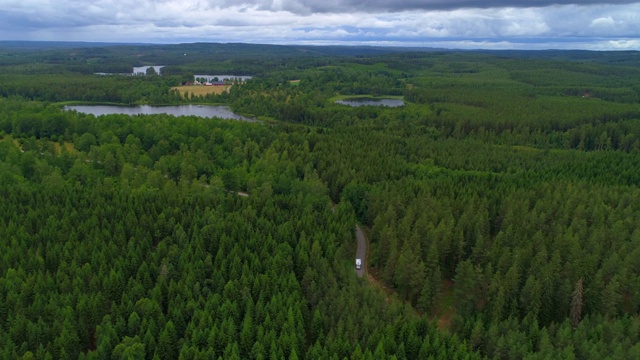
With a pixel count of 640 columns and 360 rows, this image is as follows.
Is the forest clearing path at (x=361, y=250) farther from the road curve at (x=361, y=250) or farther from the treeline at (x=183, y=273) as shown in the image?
the treeline at (x=183, y=273)

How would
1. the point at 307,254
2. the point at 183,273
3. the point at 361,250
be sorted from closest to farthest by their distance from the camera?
the point at 183,273
the point at 307,254
the point at 361,250

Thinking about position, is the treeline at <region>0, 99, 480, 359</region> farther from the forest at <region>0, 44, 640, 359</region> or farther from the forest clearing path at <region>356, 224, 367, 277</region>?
the forest clearing path at <region>356, 224, 367, 277</region>

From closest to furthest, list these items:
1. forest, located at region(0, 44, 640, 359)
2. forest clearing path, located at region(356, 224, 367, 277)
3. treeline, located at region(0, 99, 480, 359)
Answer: treeline, located at region(0, 99, 480, 359)
forest, located at region(0, 44, 640, 359)
forest clearing path, located at region(356, 224, 367, 277)

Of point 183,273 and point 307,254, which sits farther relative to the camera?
point 307,254

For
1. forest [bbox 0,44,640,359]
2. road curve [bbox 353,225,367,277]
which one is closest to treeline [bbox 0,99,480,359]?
forest [bbox 0,44,640,359]

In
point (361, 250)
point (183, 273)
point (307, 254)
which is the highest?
point (183, 273)

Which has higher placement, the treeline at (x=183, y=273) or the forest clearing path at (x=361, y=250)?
the treeline at (x=183, y=273)

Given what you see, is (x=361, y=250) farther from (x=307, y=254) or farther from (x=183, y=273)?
(x=183, y=273)

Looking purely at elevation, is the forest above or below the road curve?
above

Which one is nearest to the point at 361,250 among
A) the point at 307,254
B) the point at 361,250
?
the point at 361,250

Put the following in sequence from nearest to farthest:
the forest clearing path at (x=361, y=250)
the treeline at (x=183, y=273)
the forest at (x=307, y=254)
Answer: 1. the treeline at (x=183, y=273)
2. the forest at (x=307, y=254)
3. the forest clearing path at (x=361, y=250)

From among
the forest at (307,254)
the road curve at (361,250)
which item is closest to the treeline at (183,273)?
the forest at (307,254)

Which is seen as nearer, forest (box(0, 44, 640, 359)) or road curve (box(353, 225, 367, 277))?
forest (box(0, 44, 640, 359))

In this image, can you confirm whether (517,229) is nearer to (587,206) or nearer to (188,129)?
(587,206)
